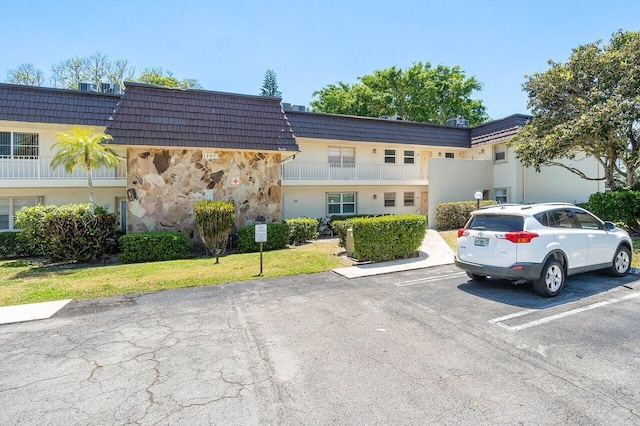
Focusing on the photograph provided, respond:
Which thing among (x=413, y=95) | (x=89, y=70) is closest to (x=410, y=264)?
(x=413, y=95)

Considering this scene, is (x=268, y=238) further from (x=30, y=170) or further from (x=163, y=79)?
(x=163, y=79)

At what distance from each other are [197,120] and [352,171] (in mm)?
9274

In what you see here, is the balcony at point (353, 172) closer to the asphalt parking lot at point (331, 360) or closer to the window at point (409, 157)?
the window at point (409, 157)

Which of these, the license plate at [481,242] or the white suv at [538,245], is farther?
the license plate at [481,242]

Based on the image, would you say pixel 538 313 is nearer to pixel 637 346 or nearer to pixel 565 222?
pixel 637 346

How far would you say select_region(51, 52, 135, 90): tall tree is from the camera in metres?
34.4

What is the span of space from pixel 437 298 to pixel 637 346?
3009 mm

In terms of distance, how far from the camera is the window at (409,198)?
22.3 metres

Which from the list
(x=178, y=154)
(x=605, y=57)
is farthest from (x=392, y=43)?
(x=178, y=154)

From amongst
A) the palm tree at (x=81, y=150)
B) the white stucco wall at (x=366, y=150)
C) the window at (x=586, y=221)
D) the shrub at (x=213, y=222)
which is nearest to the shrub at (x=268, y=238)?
the shrub at (x=213, y=222)

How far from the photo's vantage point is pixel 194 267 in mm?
9930

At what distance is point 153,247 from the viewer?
11539 millimetres

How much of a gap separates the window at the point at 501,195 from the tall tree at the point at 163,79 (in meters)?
30.0

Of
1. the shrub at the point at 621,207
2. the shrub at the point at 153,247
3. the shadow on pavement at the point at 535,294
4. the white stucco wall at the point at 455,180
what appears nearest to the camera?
the shadow on pavement at the point at 535,294
